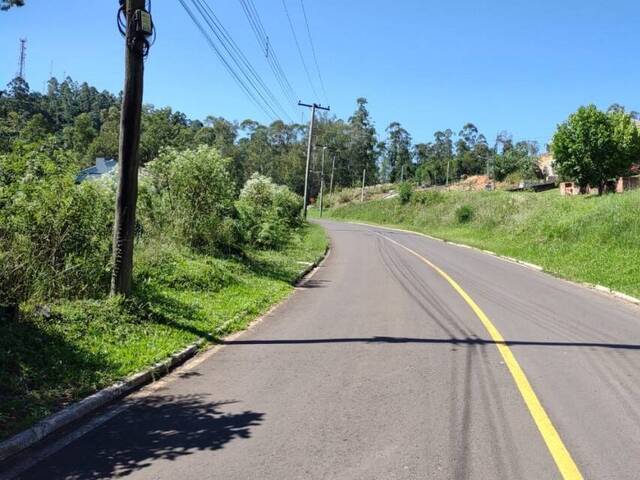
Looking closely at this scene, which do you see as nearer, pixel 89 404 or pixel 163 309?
pixel 89 404

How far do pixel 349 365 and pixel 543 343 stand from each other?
123 inches

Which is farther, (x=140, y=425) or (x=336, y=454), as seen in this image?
(x=140, y=425)

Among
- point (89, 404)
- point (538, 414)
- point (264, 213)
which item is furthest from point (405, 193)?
point (89, 404)

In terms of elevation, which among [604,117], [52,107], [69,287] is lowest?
[69,287]

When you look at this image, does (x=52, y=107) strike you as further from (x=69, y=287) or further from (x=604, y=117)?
(x=69, y=287)

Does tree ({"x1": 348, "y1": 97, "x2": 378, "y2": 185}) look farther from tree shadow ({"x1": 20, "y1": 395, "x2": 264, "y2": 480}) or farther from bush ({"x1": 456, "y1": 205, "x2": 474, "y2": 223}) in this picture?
tree shadow ({"x1": 20, "y1": 395, "x2": 264, "y2": 480})

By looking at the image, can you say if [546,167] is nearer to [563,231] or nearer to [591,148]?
[591,148]

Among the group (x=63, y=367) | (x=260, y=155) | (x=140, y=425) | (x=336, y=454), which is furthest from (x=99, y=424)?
(x=260, y=155)

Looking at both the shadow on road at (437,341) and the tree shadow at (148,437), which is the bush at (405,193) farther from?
the tree shadow at (148,437)

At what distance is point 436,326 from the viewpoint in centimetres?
920

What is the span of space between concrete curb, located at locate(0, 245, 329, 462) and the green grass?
115mm

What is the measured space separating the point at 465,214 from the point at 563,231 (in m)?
Answer: 21.3

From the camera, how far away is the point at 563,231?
26.5 meters

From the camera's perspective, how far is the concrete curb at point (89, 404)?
444 cm
